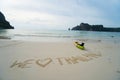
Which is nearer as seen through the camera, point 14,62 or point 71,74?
point 71,74

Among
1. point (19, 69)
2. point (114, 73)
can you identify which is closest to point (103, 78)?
point (114, 73)

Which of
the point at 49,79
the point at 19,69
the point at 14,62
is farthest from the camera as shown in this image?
the point at 14,62

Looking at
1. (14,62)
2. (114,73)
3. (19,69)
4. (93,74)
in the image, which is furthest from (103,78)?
(14,62)

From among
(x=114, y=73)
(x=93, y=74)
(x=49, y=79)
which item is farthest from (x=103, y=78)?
(x=49, y=79)

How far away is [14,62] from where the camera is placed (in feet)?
50.4

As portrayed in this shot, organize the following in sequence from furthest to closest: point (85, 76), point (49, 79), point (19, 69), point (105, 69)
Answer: point (105, 69), point (19, 69), point (85, 76), point (49, 79)

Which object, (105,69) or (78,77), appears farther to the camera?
(105,69)

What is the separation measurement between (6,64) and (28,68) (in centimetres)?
233

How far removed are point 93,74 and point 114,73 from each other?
168cm

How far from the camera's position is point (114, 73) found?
13062 mm

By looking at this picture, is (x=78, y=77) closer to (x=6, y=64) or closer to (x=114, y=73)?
(x=114, y=73)

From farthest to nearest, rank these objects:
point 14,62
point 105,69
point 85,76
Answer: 1. point 14,62
2. point 105,69
3. point 85,76

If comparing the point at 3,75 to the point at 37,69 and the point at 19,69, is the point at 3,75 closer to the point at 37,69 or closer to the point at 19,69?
the point at 19,69

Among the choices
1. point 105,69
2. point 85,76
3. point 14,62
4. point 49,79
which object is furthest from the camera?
point 14,62
